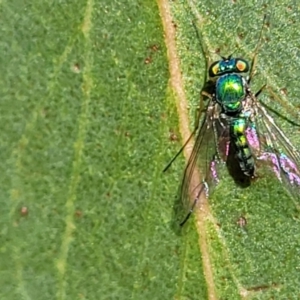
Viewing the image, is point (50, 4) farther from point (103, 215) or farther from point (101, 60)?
point (103, 215)

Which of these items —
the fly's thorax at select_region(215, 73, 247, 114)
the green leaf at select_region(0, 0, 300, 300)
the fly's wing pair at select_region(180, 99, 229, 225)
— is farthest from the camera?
the fly's thorax at select_region(215, 73, 247, 114)

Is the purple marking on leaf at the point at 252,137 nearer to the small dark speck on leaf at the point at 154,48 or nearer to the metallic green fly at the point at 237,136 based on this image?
the metallic green fly at the point at 237,136

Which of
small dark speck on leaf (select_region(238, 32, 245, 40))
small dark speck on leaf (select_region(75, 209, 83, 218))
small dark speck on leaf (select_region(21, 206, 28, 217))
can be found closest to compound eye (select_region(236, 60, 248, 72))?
small dark speck on leaf (select_region(238, 32, 245, 40))

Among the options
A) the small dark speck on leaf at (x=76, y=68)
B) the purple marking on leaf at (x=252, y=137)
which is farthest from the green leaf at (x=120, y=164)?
the purple marking on leaf at (x=252, y=137)

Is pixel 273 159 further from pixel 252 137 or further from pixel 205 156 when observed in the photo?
pixel 205 156

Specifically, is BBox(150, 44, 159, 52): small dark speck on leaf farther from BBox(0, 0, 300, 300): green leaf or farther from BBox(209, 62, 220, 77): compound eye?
BBox(209, 62, 220, 77): compound eye

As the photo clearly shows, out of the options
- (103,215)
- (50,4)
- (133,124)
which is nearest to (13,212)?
(103,215)
